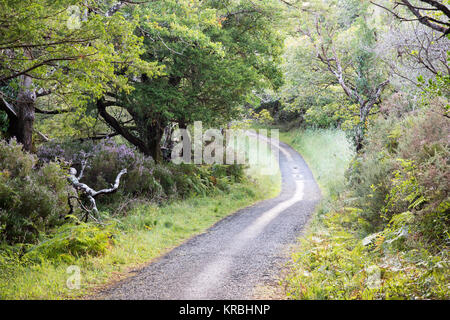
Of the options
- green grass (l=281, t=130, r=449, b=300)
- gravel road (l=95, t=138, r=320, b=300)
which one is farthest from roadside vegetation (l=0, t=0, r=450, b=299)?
gravel road (l=95, t=138, r=320, b=300)

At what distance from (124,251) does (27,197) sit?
2.34 meters

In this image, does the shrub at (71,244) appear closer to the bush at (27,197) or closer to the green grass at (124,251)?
the green grass at (124,251)

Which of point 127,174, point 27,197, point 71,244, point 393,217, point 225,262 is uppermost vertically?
point 127,174

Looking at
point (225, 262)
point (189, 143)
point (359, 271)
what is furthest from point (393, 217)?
point (189, 143)

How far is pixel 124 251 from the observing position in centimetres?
686

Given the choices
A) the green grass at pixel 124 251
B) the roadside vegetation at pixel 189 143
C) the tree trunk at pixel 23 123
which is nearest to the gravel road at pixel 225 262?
the green grass at pixel 124 251

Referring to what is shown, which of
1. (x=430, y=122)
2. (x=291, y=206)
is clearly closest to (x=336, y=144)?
(x=291, y=206)

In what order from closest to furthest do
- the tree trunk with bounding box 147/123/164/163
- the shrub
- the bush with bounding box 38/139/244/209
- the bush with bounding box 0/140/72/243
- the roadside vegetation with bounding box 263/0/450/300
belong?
1. the roadside vegetation with bounding box 263/0/450/300
2. the shrub
3. the bush with bounding box 0/140/72/243
4. the bush with bounding box 38/139/244/209
5. the tree trunk with bounding box 147/123/164/163

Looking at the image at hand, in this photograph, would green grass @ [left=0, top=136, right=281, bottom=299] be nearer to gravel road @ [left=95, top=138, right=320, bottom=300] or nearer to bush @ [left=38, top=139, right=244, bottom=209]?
gravel road @ [left=95, top=138, right=320, bottom=300]

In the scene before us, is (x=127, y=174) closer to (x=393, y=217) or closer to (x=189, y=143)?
(x=189, y=143)

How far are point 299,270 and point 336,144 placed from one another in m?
19.0

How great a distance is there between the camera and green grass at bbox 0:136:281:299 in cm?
505

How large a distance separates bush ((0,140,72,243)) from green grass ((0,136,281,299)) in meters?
0.93

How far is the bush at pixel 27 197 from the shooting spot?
6.64 m
